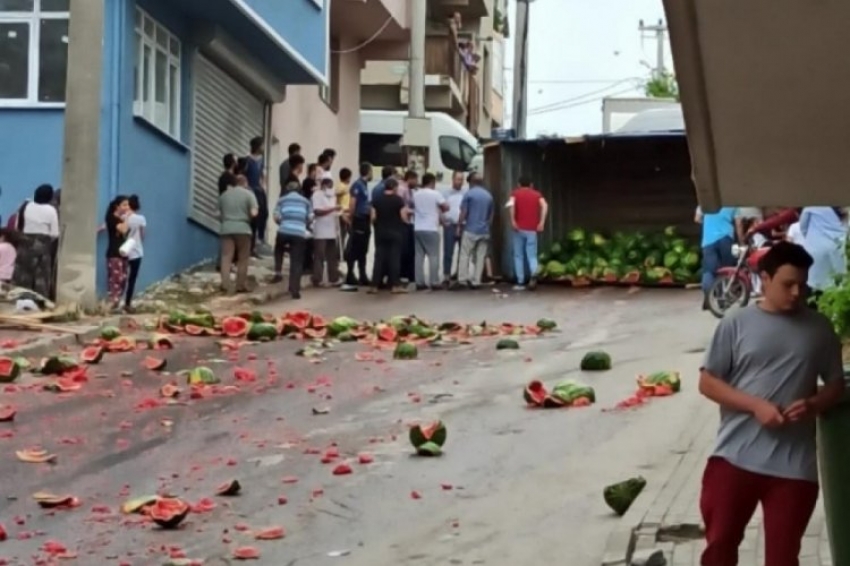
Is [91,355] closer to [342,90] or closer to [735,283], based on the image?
[735,283]

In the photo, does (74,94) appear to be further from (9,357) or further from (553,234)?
(553,234)

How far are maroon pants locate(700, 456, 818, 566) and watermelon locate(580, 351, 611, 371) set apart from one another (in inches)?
334

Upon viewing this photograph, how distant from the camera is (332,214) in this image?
25.0 meters

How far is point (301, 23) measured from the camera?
95.0ft

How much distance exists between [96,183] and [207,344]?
278cm

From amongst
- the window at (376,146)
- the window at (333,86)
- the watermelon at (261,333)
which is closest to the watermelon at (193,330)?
the watermelon at (261,333)

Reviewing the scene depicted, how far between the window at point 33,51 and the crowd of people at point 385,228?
2.75 meters

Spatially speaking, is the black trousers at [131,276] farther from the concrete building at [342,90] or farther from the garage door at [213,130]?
the concrete building at [342,90]

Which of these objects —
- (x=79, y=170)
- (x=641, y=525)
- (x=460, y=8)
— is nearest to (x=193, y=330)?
(x=79, y=170)

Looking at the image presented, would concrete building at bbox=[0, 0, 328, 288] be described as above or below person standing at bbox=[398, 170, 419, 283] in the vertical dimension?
above

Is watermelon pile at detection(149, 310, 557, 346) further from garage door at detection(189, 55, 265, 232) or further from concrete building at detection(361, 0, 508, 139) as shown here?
concrete building at detection(361, 0, 508, 139)

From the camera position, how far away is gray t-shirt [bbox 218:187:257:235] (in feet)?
77.0

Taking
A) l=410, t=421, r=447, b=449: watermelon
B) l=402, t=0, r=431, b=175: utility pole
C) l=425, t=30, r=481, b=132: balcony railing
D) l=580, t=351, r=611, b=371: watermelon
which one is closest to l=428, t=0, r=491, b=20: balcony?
l=425, t=30, r=481, b=132: balcony railing

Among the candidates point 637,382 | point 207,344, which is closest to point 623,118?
point 207,344
